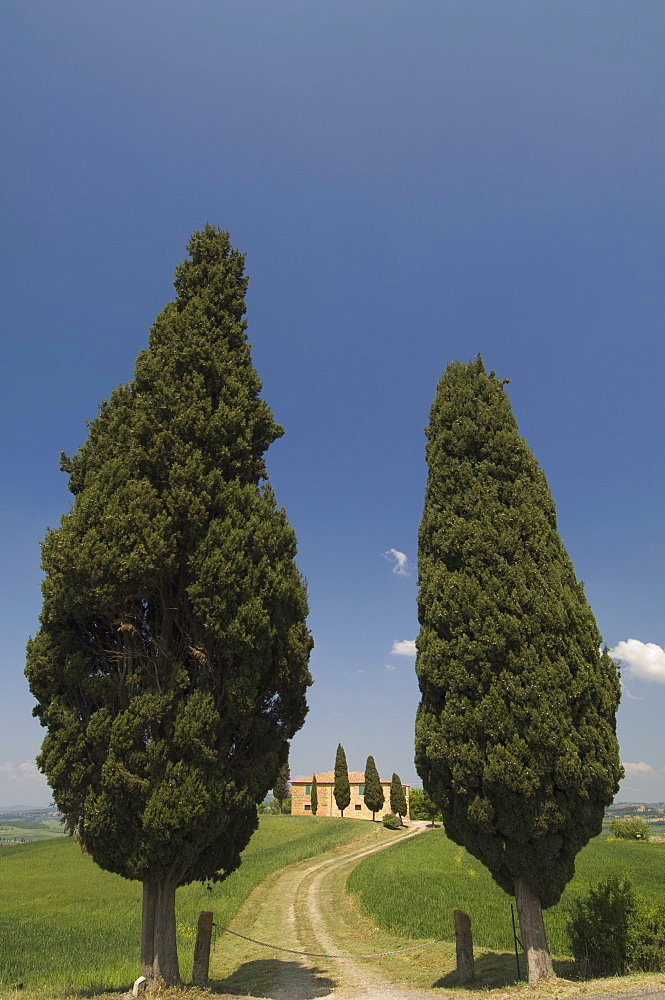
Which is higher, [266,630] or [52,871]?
[266,630]

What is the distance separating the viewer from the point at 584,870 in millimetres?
24000

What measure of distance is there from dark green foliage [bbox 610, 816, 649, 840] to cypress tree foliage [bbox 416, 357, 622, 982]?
146 feet

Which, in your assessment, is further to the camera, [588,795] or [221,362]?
[221,362]

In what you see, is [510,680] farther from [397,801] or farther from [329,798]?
[329,798]

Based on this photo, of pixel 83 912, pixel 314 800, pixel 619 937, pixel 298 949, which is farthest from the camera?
pixel 314 800

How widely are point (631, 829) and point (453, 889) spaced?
34790 mm

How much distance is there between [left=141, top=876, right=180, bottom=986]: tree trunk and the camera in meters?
8.97

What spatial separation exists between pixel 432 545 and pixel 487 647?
268cm

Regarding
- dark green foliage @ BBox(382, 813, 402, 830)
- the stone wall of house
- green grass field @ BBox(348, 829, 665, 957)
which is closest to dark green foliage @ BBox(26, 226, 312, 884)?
green grass field @ BBox(348, 829, 665, 957)

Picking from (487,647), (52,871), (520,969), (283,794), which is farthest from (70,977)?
(283,794)

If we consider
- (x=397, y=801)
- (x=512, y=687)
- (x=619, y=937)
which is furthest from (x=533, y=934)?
(x=397, y=801)

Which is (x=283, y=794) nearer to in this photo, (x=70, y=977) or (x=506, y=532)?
(x=70, y=977)

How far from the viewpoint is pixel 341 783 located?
6284 cm

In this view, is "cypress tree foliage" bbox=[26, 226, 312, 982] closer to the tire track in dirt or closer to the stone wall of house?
the tire track in dirt
